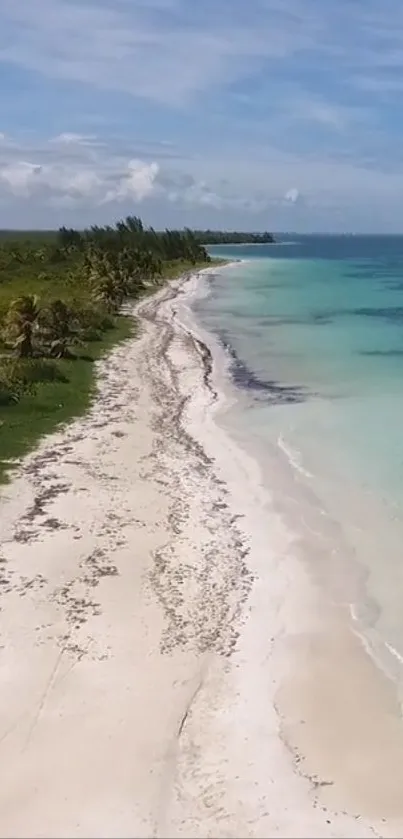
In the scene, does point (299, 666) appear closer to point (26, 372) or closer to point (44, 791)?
point (44, 791)

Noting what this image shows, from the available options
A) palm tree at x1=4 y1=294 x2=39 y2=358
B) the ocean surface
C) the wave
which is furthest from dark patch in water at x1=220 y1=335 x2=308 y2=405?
palm tree at x1=4 y1=294 x2=39 y2=358

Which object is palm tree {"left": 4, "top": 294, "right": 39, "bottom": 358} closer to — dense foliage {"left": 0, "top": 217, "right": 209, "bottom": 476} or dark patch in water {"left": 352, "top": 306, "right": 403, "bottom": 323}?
dense foliage {"left": 0, "top": 217, "right": 209, "bottom": 476}

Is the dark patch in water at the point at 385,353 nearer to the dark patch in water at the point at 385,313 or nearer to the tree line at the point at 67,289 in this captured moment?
the tree line at the point at 67,289

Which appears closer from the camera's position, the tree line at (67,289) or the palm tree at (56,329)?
the tree line at (67,289)

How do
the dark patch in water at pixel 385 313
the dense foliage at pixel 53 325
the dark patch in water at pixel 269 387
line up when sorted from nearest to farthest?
the dense foliage at pixel 53 325, the dark patch in water at pixel 269 387, the dark patch in water at pixel 385 313

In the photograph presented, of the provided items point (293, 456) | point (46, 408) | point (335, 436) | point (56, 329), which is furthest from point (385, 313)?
point (293, 456)

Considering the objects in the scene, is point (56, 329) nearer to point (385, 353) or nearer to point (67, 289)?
point (385, 353)

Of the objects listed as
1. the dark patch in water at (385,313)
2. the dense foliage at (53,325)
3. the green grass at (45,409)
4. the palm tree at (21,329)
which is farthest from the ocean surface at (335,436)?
the palm tree at (21,329)
